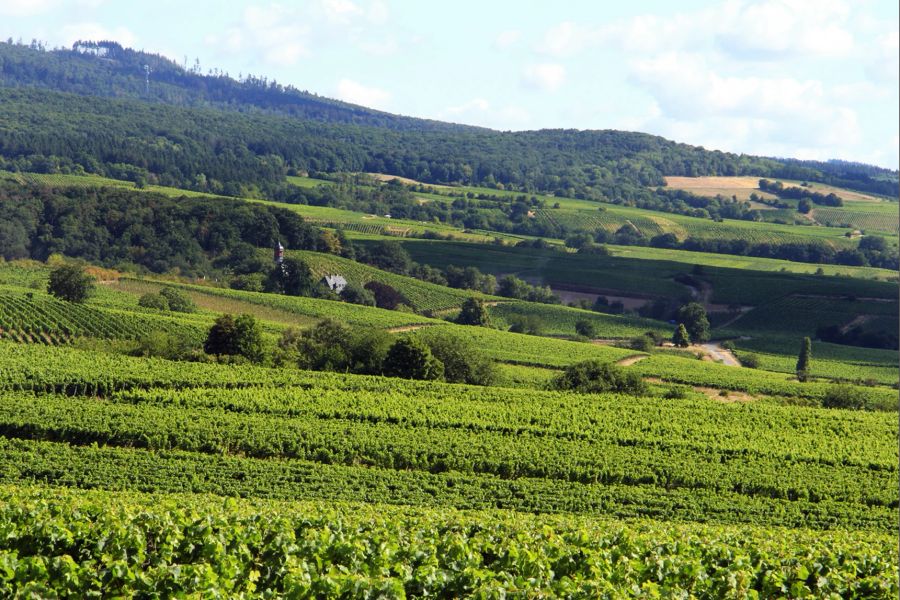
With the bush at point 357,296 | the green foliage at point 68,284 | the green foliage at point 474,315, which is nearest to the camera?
the green foliage at point 68,284

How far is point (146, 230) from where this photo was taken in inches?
4459

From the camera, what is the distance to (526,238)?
15550 cm

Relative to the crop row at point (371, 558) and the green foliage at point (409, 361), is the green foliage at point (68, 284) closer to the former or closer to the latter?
the green foliage at point (409, 361)

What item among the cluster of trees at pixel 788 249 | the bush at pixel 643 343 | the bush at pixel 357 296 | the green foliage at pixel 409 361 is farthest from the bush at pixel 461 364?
the cluster of trees at pixel 788 249

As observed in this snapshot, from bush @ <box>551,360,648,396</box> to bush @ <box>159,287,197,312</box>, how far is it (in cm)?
3094

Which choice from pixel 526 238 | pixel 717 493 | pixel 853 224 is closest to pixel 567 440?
pixel 717 493

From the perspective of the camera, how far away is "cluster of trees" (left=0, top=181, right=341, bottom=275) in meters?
111

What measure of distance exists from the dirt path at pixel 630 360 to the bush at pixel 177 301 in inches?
1232

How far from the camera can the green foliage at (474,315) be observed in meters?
87.6

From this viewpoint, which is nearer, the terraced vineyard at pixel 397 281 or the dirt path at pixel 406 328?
the dirt path at pixel 406 328

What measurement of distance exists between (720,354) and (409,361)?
1575 inches

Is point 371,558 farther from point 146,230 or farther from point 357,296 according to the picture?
point 146,230

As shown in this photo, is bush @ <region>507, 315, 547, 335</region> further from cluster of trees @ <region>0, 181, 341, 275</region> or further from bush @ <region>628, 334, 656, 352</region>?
cluster of trees @ <region>0, 181, 341, 275</region>

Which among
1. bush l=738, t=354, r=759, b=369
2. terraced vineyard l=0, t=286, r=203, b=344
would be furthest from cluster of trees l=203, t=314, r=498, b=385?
bush l=738, t=354, r=759, b=369
